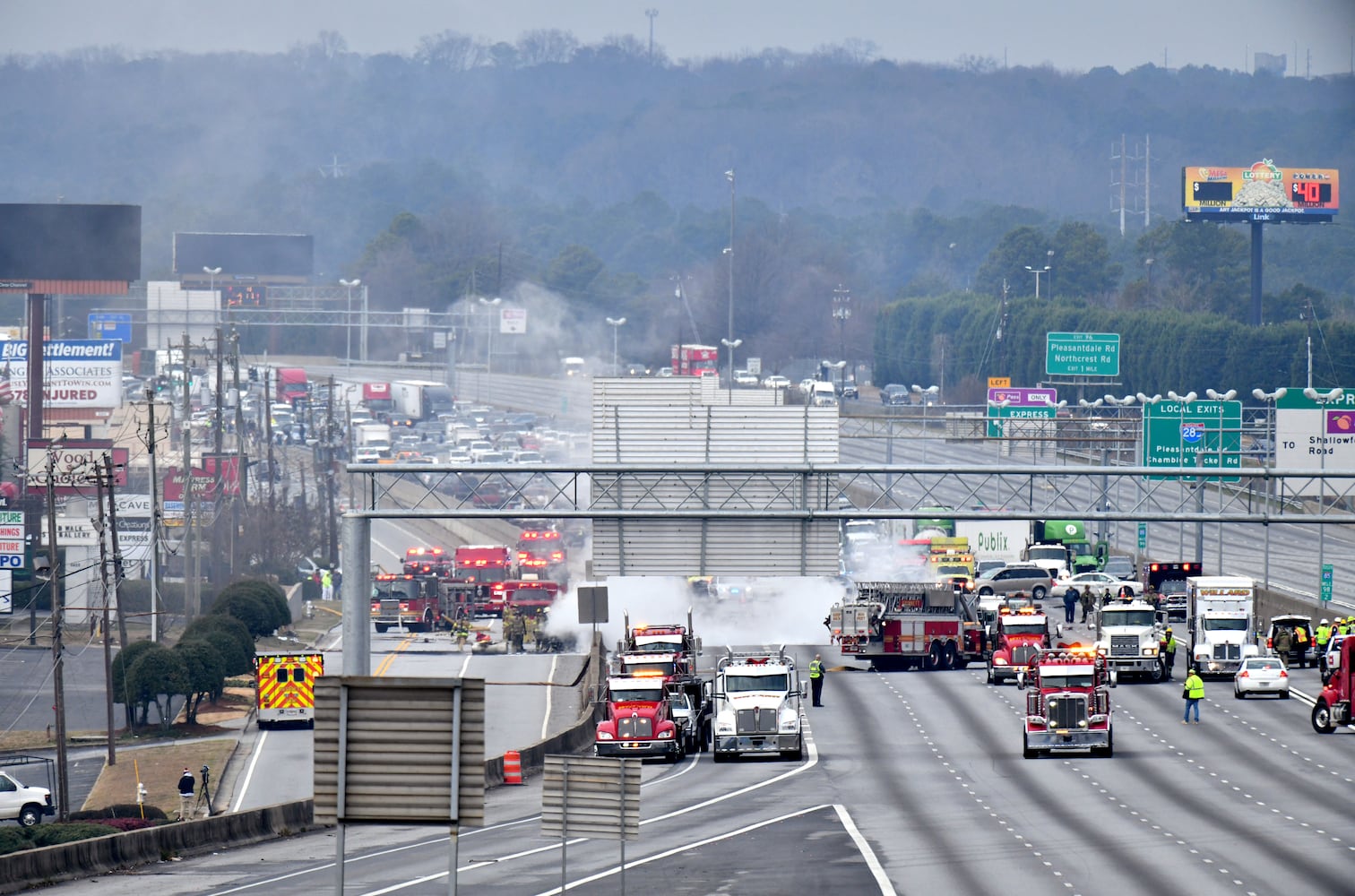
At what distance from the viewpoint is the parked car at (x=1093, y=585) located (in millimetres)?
74625

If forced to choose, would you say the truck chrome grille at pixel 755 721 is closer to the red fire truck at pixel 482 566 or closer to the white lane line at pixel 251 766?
the white lane line at pixel 251 766

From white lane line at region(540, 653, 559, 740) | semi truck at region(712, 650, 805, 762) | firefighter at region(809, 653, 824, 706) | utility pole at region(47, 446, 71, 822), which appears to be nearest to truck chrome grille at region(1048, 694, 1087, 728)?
semi truck at region(712, 650, 805, 762)

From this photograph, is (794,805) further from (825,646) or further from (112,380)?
(112,380)

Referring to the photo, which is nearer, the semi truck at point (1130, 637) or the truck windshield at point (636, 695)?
the truck windshield at point (636, 695)

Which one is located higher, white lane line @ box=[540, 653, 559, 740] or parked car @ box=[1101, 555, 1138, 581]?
parked car @ box=[1101, 555, 1138, 581]

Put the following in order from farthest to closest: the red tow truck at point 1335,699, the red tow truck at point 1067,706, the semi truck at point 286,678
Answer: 1. the semi truck at point 286,678
2. the red tow truck at point 1335,699
3. the red tow truck at point 1067,706

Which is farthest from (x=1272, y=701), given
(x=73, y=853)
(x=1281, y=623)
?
(x=73, y=853)

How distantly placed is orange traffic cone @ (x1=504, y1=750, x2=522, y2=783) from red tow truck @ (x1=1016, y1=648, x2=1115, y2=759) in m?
12.0

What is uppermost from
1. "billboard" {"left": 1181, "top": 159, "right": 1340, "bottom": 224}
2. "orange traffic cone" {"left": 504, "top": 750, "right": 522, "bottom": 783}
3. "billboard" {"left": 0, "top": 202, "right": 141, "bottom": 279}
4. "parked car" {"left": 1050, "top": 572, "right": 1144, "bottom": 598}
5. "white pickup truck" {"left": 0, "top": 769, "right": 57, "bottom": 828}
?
"billboard" {"left": 1181, "top": 159, "right": 1340, "bottom": 224}

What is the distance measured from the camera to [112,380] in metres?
114

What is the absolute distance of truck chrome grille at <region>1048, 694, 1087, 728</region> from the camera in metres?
44.4

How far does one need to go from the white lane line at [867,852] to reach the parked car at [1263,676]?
63.1 ft

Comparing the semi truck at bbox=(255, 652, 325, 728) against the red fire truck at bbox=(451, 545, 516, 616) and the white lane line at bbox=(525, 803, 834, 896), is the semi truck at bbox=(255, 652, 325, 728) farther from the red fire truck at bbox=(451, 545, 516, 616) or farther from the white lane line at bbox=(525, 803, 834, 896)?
the red fire truck at bbox=(451, 545, 516, 616)

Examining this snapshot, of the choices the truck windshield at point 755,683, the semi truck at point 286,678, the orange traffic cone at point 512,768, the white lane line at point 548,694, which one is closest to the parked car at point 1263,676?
the truck windshield at point 755,683
